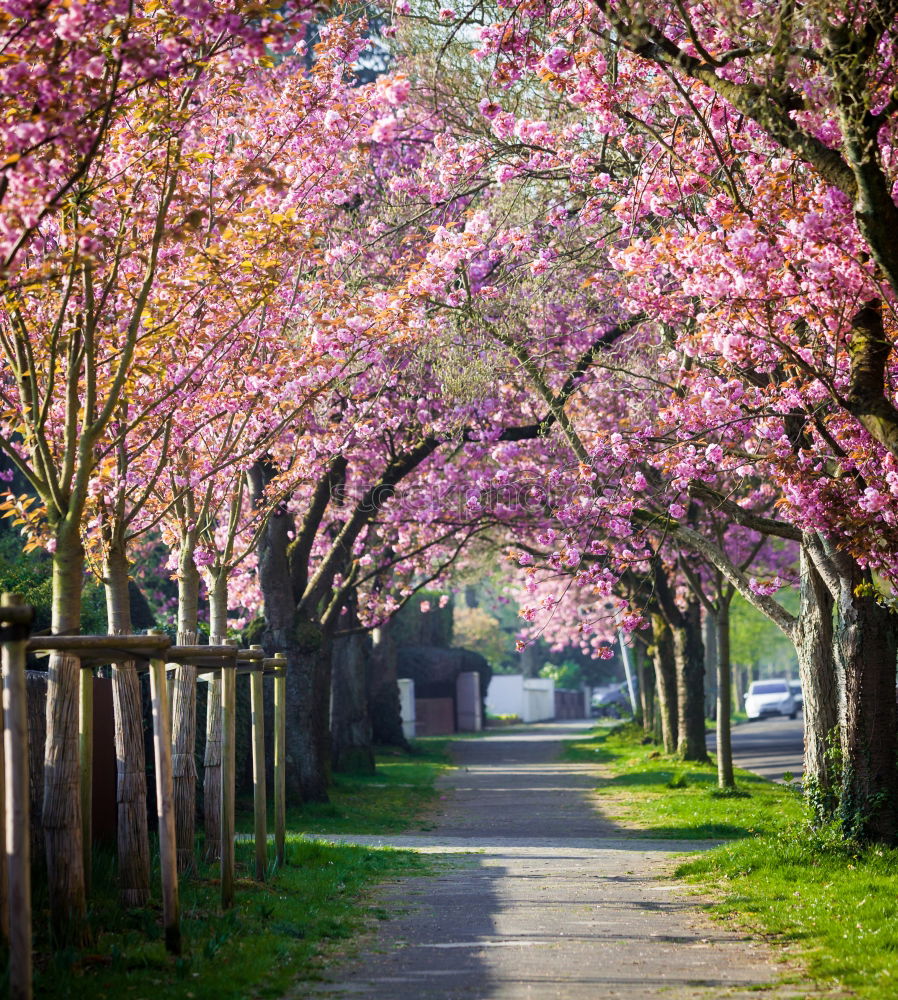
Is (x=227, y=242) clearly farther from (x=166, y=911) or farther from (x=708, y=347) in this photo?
(x=166, y=911)

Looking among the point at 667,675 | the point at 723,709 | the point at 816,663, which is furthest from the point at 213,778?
the point at 667,675

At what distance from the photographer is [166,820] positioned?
25.1 feet

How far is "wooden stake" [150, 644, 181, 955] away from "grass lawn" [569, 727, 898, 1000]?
3638 millimetres

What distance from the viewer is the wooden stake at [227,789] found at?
9.28 metres

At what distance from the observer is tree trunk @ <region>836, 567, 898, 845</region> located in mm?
11945

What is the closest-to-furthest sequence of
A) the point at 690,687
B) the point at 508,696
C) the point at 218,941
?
the point at 218,941 → the point at 690,687 → the point at 508,696

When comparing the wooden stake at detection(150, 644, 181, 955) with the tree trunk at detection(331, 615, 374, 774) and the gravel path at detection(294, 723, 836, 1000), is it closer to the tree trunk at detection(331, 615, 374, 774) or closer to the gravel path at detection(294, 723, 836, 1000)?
the gravel path at detection(294, 723, 836, 1000)

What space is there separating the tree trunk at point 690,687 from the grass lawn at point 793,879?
5609mm

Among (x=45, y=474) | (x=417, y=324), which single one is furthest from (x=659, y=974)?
(x=417, y=324)

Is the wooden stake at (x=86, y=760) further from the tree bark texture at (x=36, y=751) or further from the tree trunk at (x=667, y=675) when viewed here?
the tree trunk at (x=667, y=675)

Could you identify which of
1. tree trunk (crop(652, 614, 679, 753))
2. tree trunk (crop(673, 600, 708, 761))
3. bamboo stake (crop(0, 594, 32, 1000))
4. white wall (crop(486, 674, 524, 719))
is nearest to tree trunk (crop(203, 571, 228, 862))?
bamboo stake (crop(0, 594, 32, 1000))

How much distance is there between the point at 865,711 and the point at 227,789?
19.3 feet

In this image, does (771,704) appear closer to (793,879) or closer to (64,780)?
(793,879)

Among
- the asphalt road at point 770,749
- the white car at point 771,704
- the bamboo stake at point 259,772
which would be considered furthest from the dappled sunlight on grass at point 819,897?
the white car at point 771,704
